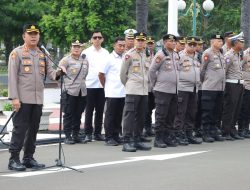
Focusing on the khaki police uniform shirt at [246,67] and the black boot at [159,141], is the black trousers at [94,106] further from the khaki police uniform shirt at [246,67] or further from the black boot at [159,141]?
the khaki police uniform shirt at [246,67]

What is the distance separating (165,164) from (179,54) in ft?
12.2

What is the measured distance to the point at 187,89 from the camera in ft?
46.2

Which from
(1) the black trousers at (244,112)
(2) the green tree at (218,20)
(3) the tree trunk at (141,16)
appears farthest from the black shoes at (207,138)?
(2) the green tree at (218,20)

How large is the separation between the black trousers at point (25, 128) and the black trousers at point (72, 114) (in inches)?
132

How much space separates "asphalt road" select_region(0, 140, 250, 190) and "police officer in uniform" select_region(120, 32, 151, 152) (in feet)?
1.27

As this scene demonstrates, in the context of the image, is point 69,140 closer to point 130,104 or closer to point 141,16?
point 130,104

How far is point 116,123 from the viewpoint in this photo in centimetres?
1402

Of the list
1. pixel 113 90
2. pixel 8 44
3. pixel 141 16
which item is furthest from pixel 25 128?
pixel 8 44

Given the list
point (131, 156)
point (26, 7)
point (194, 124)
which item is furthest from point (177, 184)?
point (26, 7)

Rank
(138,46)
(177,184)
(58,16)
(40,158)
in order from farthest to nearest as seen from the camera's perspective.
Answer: (58,16) → (138,46) → (40,158) → (177,184)

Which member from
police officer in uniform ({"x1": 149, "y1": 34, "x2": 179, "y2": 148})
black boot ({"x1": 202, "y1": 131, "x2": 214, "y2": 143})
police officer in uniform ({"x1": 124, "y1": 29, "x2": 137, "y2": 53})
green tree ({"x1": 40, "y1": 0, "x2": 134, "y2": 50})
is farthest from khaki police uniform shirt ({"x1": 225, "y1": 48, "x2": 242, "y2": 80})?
green tree ({"x1": 40, "y1": 0, "x2": 134, "y2": 50})

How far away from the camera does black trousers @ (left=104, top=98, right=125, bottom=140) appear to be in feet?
45.3

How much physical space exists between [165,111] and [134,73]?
3.39 feet

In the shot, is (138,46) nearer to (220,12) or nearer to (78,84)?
(78,84)
